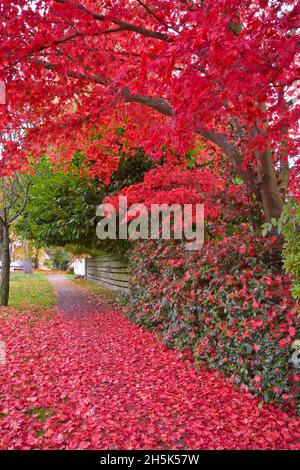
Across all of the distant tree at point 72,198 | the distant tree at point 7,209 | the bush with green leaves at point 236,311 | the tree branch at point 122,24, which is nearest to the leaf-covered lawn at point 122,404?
the bush with green leaves at point 236,311

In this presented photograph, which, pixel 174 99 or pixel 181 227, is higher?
pixel 174 99

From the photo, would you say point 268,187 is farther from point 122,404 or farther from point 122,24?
point 122,404

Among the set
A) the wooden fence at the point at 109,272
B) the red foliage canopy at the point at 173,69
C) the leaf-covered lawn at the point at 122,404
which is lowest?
the leaf-covered lawn at the point at 122,404

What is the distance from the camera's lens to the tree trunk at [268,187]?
17.9 ft

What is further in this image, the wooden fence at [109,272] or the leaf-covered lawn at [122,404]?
the wooden fence at [109,272]

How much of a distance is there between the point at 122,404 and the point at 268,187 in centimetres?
359

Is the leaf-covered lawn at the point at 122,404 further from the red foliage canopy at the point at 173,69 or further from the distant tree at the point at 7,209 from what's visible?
the distant tree at the point at 7,209

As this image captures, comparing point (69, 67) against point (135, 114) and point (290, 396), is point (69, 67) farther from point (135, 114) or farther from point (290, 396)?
point (290, 396)

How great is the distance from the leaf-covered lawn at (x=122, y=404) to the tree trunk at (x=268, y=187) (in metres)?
2.47

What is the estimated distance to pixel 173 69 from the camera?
3846 mm

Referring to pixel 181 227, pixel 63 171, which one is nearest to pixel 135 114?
pixel 181 227

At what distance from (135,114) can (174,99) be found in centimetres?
275

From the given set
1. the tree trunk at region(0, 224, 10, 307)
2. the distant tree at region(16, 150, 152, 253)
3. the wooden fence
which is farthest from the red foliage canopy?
the wooden fence

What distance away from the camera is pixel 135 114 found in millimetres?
6988
